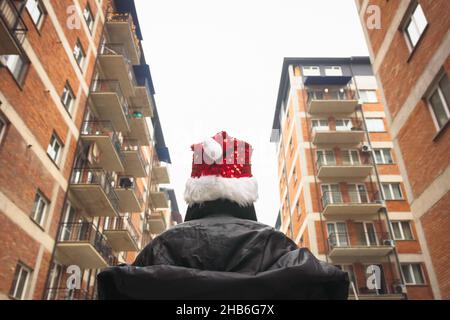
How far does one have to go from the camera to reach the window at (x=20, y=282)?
11302 mm

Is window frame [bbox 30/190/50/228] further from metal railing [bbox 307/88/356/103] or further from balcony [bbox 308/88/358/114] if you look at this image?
metal railing [bbox 307/88/356/103]

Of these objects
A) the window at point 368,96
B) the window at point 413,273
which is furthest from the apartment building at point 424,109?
the window at point 368,96

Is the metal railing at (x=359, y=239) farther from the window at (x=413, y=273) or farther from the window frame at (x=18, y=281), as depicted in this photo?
the window frame at (x=18, y=281)

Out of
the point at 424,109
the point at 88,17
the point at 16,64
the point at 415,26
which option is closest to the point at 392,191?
the point at 424,109

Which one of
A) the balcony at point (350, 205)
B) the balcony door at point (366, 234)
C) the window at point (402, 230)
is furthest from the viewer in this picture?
the window at point (402, 230)

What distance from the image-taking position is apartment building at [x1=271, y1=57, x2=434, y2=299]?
22.9 meters

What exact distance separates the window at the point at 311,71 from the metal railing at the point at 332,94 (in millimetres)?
2404

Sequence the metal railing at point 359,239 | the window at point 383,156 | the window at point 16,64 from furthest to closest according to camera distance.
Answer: the window at point 383,156, the metal railing at point 359,239, the window at point 16,64

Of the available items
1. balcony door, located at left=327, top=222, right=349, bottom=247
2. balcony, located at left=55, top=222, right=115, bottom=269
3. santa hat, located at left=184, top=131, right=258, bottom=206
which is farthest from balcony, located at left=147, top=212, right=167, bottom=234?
santa hat, located at left=184, top=131, right=258, bottom=206

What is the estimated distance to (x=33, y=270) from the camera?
1222 centimetres

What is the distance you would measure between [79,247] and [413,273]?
2025 cm
